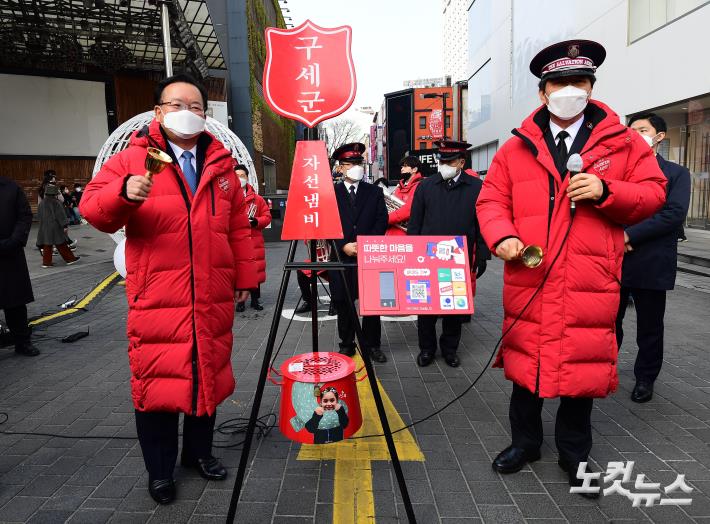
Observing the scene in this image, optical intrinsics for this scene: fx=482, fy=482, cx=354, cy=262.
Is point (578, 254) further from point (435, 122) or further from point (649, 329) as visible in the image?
point (435, 122)

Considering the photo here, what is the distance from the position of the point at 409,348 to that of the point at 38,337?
4284 millimetres

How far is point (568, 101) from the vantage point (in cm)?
244

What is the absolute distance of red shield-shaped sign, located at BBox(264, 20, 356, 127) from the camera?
2.62 meters

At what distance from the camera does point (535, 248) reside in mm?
2377

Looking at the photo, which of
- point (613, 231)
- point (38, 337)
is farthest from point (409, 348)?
point (38, 337)

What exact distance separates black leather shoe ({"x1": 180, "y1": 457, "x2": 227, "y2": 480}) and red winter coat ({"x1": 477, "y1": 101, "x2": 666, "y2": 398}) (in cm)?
177

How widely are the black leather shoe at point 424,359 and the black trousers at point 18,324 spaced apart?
161 inches

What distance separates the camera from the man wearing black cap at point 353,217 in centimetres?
446

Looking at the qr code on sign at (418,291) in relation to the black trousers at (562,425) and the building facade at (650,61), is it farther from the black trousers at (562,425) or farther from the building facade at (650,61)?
the building facade at (650,61)

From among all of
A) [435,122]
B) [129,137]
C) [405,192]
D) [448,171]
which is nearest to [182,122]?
[448,171]

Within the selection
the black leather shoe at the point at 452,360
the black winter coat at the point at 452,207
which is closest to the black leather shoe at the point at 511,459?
the black leather shoe at the point at 452,360

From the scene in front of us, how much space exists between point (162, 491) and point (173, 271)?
1.16 metres

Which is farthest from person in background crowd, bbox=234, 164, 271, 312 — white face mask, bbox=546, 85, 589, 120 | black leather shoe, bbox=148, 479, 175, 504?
white face mask, bbox=546, 85, 589, 120

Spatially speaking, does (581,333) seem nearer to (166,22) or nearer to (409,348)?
(409,348)
